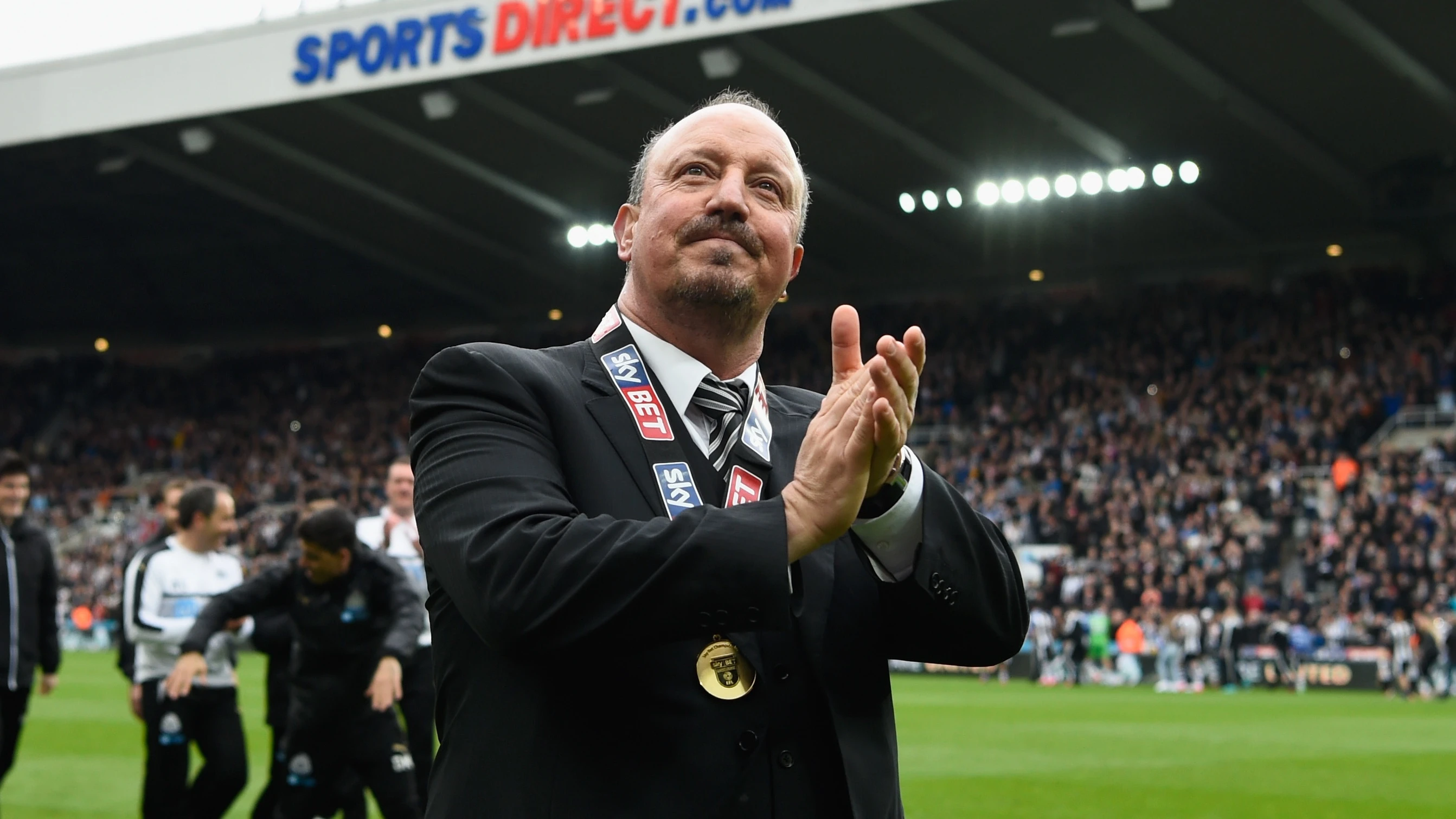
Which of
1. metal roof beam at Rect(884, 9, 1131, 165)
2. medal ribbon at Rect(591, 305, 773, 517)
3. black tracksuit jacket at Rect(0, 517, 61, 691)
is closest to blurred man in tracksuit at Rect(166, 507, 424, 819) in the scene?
black tracksuit jacket at Rect(0, 517, 61, 691)

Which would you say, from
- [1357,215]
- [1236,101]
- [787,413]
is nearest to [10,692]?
[787,413]

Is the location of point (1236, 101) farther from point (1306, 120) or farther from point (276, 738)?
point (276, 738)

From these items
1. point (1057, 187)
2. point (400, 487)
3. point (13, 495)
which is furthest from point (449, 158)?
point (13, 495)

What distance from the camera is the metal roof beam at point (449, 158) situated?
28672 mm

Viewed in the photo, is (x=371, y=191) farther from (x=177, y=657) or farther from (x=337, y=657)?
(x=337, y=657)

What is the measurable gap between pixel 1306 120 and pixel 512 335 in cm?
2187

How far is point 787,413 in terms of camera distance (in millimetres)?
2590

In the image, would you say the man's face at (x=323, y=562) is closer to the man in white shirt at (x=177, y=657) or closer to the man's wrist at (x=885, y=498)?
the man in white shirt at (x=177, y=657)

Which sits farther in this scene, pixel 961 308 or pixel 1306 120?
pixel 961 308

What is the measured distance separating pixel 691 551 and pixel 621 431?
357mm

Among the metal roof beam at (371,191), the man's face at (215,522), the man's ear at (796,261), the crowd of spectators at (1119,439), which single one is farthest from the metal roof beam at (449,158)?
the man's ear at (796,261)

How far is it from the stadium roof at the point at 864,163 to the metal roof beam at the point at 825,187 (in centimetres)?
6

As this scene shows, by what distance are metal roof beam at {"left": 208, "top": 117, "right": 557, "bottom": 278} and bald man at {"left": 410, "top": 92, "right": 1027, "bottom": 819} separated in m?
28.7

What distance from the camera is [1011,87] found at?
2586 cm
